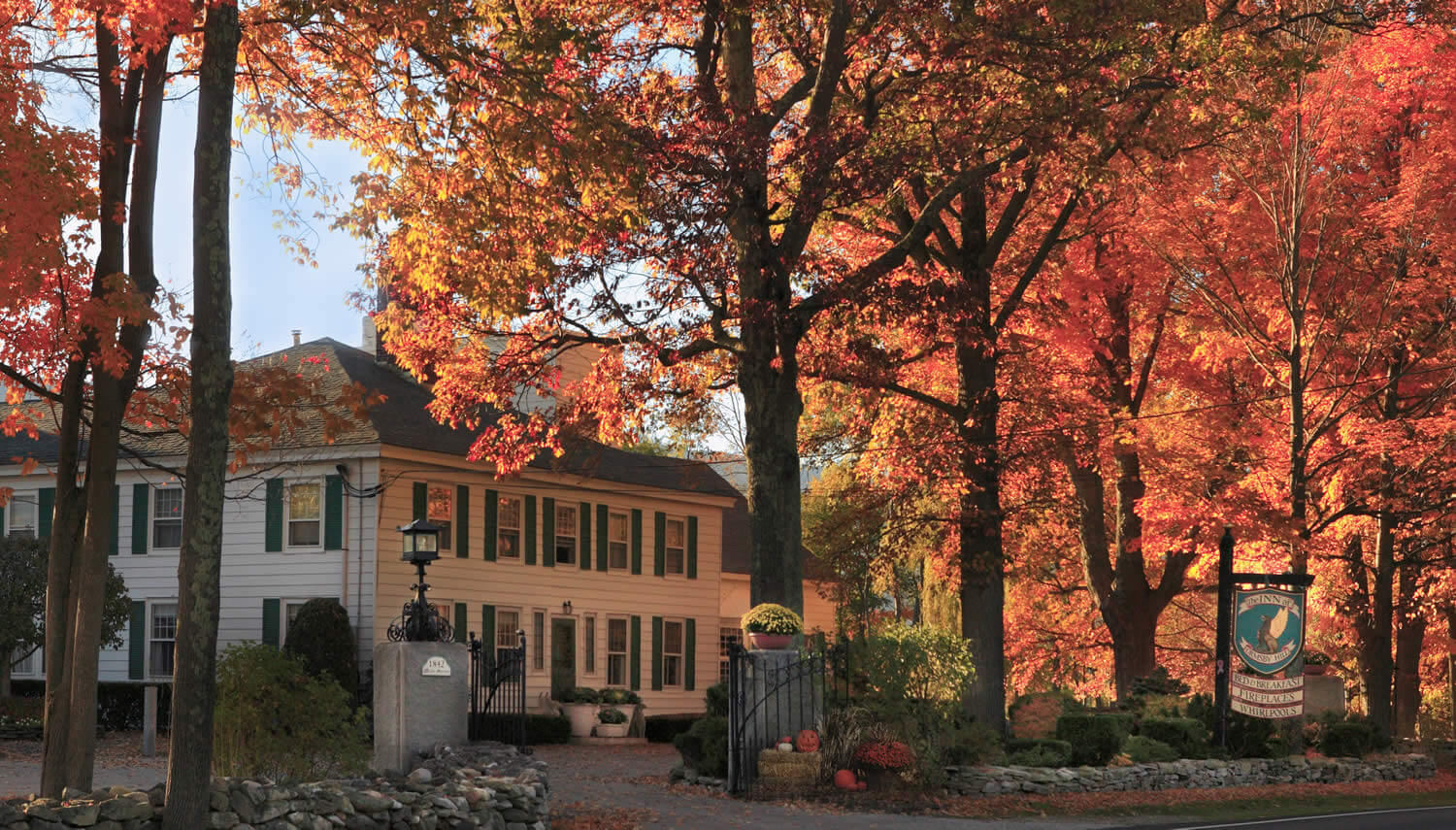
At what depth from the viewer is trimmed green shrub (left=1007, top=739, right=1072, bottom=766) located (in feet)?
64.7

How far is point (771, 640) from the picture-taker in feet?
58.5

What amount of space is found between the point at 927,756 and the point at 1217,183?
15.3 meters

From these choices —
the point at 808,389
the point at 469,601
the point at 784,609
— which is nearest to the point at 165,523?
the point at 469,601

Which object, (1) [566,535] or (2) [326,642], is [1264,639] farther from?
(2) [326,642]

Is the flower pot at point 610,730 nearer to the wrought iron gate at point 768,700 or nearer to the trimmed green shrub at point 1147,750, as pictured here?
the trimmed green shrub at point 1147,750

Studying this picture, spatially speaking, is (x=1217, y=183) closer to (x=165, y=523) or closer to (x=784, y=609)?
(x=784, y=609)

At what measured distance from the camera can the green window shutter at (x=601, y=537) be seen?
33.7 meters

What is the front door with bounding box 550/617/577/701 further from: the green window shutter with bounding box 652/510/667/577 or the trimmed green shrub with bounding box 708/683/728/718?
the trimmed green shrub with bounding box 708/683/728/718

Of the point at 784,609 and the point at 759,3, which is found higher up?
the point at 759,3

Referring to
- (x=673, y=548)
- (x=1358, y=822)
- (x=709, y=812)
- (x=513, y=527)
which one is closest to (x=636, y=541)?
(x=673, y=548)

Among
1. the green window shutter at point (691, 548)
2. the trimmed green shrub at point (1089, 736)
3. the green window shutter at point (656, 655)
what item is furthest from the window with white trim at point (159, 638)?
the trimmed green shrub at point (1089, 736)

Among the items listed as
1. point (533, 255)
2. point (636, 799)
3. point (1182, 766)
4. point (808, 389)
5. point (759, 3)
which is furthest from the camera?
point (808, 389)

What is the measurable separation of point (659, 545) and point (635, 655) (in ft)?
9.21

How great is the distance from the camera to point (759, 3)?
19.5 m
